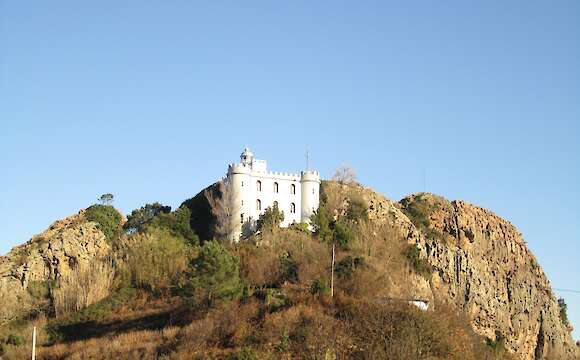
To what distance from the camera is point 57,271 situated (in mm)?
63406

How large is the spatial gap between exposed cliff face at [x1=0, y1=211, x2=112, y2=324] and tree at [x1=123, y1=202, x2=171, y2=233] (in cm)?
364

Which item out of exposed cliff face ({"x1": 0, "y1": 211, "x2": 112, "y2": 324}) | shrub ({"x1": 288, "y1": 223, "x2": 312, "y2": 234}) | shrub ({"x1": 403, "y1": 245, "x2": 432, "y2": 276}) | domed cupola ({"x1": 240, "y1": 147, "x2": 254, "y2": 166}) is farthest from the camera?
shrub ({"x1": 403, "y1": 245, "x2": 432, "y2": 276})

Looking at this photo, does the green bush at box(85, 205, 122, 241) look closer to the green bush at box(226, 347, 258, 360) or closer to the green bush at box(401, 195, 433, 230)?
the green bush at box(226, 347, 258, 360)

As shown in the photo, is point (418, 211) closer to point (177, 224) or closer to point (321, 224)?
point (321, 224)

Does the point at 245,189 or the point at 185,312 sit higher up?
the point at 245,189

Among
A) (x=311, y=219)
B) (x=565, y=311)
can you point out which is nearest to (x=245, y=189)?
(x=311, y=219)

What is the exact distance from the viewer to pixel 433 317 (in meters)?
43.8

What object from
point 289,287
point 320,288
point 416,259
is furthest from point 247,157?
point 320,288

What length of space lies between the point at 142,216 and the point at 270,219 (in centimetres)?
1335

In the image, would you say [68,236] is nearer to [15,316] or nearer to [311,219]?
[15,316]

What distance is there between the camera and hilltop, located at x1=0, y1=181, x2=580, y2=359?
4278cm

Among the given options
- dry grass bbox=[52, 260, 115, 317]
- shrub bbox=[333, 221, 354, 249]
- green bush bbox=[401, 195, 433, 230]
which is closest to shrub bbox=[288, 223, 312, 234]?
shrub bbox=[333, 221, 354, 249]

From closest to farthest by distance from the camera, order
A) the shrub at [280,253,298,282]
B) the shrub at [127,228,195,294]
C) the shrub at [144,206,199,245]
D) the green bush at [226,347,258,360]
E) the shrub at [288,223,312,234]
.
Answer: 1. the green bush at [226,347,258,360]
2. the shrub at [280,253,298,282]
3. the shrub at [127,228,195,294]
4. the shrub at [288,223,312,234]
5. the shrub at [144,206,199,245]

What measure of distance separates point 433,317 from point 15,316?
108 ft
